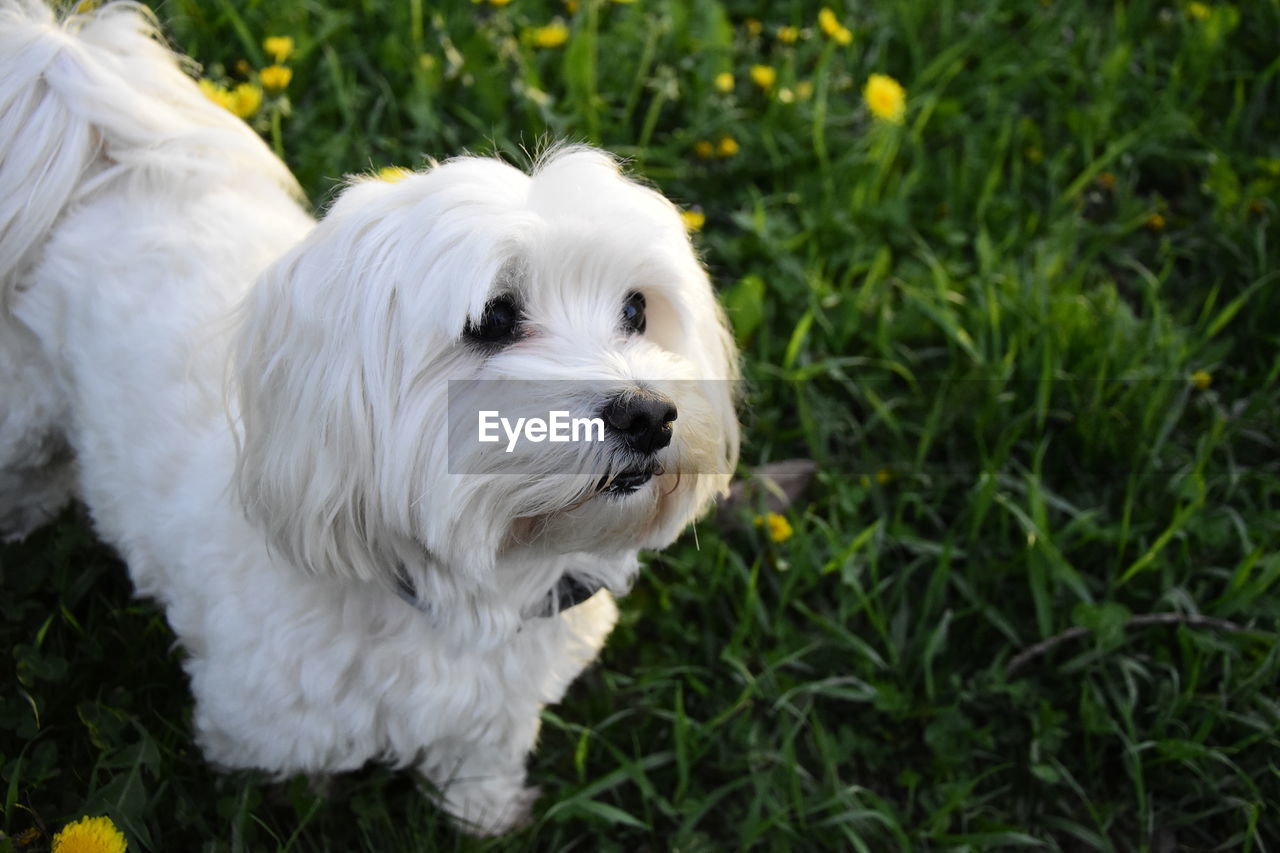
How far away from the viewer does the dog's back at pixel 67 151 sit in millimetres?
2092

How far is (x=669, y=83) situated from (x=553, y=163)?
182 centimetres

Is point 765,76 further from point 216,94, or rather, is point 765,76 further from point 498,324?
point 498,324

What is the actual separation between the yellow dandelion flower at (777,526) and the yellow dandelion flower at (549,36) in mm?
1847

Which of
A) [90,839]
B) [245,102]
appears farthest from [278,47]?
[90,839]

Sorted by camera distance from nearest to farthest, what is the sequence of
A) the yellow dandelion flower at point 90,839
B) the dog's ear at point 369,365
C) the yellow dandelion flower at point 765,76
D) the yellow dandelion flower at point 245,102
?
the dog's ear at point 369,365, the yellow dandelion flower at point 90,839, the yellow dandelion flower at point 245,102, the yellow dandelion flower at point 765,76

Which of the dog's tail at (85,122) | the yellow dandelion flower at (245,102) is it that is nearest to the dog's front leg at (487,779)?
the dog's tail at (85,122)

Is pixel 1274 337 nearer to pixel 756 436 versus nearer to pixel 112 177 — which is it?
pixel 756 436

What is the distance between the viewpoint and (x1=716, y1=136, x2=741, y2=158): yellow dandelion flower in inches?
137

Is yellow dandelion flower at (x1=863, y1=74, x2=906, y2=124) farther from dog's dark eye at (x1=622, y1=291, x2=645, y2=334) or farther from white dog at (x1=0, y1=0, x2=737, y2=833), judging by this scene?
dog's dark eye at (x1=622, y1=291, x2=645, y2=334)

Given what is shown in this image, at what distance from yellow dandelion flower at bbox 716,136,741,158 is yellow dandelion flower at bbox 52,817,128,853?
8.72 ft

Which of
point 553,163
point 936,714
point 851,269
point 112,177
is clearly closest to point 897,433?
point 851,269

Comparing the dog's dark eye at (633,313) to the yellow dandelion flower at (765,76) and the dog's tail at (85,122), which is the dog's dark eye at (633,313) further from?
the yellow dandelion flower at (765,76)

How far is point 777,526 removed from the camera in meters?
2.69

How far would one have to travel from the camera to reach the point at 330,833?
2.18 m
